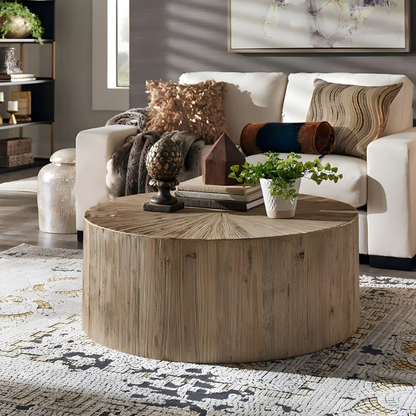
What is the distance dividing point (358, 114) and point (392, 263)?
0.83 m

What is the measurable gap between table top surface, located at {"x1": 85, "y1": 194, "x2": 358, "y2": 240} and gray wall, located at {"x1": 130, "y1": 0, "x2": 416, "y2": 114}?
2.09 m

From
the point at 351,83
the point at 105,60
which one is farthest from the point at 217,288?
the point at 105,60

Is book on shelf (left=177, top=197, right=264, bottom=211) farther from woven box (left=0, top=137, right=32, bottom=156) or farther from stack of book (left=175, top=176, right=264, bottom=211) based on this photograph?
woven box (left=0, top=137, right=32, bottom=156)

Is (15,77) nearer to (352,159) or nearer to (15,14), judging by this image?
(15,14)

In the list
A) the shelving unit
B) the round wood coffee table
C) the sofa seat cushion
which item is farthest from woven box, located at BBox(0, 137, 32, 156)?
the round wood coffee table

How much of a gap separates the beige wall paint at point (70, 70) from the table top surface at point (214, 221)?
487 cm

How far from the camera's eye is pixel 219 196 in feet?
8.19

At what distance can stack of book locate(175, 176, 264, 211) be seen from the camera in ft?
8.13

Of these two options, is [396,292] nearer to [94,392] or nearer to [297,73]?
[94,392]

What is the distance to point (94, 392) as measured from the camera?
1893 mm

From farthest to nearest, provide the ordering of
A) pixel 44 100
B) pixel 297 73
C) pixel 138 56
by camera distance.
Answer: pixel 44 100 < pixel 138 56 < pixel 297 73

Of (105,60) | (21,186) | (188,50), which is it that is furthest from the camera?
(105,60)

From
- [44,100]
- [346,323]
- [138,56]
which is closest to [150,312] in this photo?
[346,323]

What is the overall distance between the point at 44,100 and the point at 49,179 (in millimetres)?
3432
